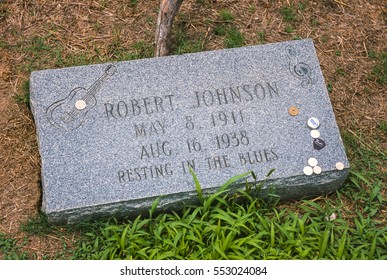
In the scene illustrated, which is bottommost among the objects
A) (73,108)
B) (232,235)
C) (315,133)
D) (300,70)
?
(232,235)

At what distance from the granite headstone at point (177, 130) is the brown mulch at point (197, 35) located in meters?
0.44

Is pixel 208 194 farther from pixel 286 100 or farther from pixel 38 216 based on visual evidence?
pixel 38 216

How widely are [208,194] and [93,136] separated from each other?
710 millimetres

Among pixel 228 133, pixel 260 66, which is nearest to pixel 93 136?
pixel 228 133

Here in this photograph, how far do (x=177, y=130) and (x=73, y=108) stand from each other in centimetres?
60

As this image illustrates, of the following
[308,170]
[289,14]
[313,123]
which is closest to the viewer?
[308,170]

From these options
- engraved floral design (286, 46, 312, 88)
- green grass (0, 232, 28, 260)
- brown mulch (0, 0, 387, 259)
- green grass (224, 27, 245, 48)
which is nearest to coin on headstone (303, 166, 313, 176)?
engraved floral design (286, 46, 312, 88)

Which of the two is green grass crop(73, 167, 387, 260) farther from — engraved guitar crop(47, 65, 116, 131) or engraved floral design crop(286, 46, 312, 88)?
engraved floral design crop(286, 46, 312, 88)

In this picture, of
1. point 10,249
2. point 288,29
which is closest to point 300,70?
point 288,29

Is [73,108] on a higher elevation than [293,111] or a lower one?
lower

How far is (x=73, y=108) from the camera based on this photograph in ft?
10.8

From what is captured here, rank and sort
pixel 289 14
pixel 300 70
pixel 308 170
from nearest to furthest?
pixel 308 170 < pixel 300 70 < pixel 289 14

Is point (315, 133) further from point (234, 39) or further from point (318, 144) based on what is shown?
point (234, 39)

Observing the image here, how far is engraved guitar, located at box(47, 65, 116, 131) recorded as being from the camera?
3.25 m
